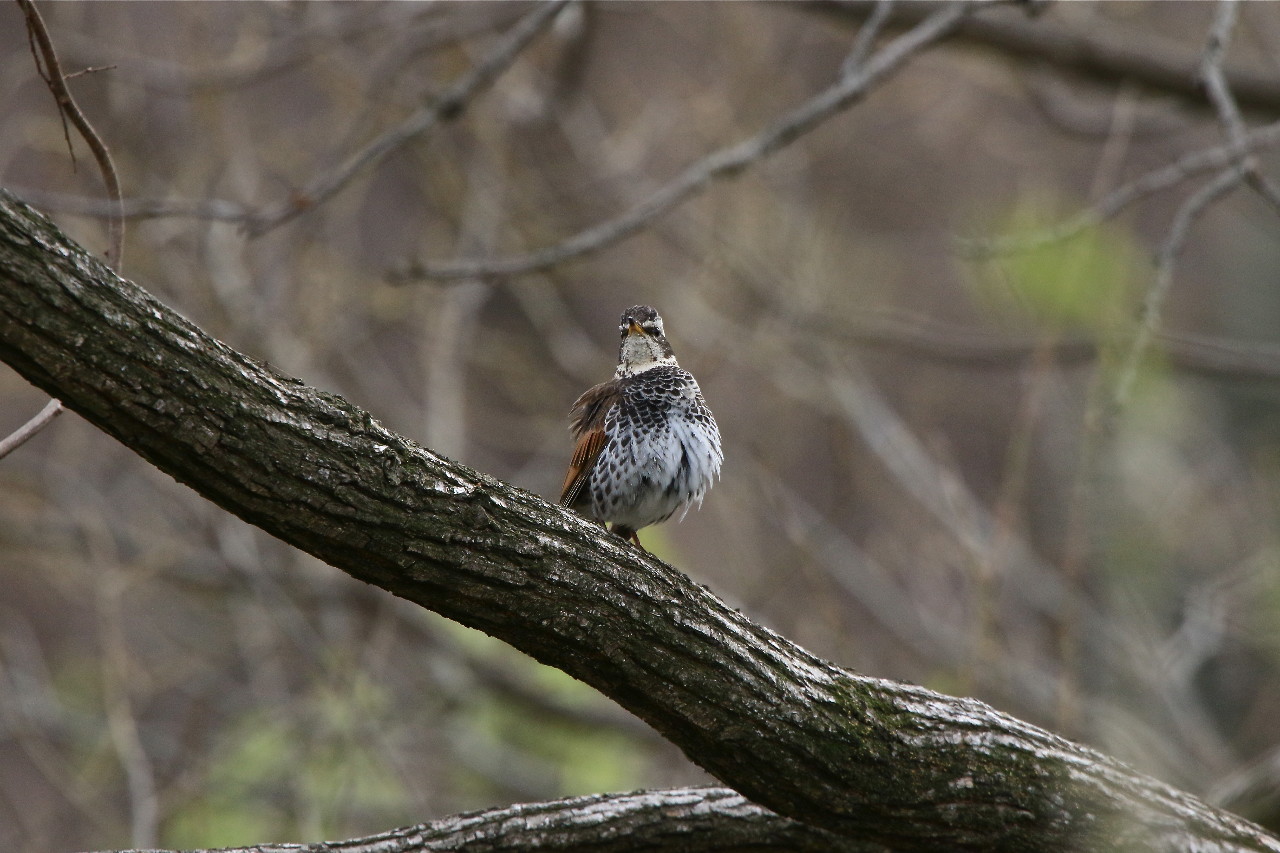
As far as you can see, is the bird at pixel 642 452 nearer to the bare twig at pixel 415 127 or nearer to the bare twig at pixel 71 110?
the bare twig at pixel 415 127

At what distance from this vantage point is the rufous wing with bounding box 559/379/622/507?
512cm

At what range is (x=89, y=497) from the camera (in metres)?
8.57

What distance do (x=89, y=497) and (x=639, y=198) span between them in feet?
13.6

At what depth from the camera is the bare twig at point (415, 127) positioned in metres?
4.54

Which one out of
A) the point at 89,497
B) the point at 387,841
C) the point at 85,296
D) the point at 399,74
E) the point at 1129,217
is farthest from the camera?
the point at 1129,217

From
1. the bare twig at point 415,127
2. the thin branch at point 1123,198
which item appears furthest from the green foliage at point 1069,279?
the bare twig at point 415,127

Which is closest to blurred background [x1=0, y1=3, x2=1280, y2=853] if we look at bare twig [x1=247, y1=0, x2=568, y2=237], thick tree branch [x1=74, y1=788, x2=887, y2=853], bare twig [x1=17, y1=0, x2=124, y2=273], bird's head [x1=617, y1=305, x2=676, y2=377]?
bird's head [x1=617, y1=305, x2=676, y2=377]

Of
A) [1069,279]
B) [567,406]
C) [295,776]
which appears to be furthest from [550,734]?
[1069,279]

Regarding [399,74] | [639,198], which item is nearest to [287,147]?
[399,74]

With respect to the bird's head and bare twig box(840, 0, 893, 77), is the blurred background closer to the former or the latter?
the bird's head

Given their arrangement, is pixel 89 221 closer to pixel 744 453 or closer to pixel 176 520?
pixel 176 520

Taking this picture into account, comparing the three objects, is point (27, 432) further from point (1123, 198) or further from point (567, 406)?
point (567, 406)

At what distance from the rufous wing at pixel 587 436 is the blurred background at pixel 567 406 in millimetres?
1408

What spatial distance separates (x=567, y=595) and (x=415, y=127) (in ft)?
7.57
